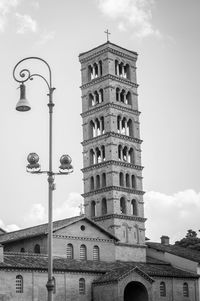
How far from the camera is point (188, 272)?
59.2 metres

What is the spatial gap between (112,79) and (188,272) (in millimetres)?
21689

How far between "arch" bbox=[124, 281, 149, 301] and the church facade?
88 millimetres

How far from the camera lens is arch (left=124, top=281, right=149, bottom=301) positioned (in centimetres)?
5178

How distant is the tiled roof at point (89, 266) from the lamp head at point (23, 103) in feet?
81.2

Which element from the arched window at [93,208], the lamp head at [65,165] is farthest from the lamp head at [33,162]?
the arched window at [93,208]

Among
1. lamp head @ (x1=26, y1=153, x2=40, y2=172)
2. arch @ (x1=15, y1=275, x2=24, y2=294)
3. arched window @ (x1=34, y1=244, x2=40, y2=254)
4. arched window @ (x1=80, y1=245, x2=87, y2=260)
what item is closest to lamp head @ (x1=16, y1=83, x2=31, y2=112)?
lamp head @ (x1=26, y1=153, x2=40, y2=172)

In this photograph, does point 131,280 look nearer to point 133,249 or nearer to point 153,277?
point 153,277

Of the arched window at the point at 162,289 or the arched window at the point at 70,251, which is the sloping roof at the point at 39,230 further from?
the arched window at the point at 162,289

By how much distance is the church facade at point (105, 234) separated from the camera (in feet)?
158

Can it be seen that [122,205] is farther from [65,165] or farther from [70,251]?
[65,165]

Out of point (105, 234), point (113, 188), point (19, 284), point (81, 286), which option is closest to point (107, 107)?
point (113, 188)

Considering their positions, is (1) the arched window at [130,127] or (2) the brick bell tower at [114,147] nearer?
(2) the brick bell tower at [114,147]

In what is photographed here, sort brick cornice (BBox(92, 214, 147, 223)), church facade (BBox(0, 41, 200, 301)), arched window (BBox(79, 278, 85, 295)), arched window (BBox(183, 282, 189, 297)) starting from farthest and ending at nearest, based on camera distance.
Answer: brick cornice (BBox(92, 214, 147, 223)) → arched window (BBox(183, 282, 189, 297)) → arched window (BBox(79, 278, 85, 295)) → church facade (BBox(0, 41, 200, 301))

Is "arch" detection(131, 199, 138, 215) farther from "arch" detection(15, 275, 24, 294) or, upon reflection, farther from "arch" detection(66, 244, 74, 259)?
"arch" detection(15, 275, 24, 294)
